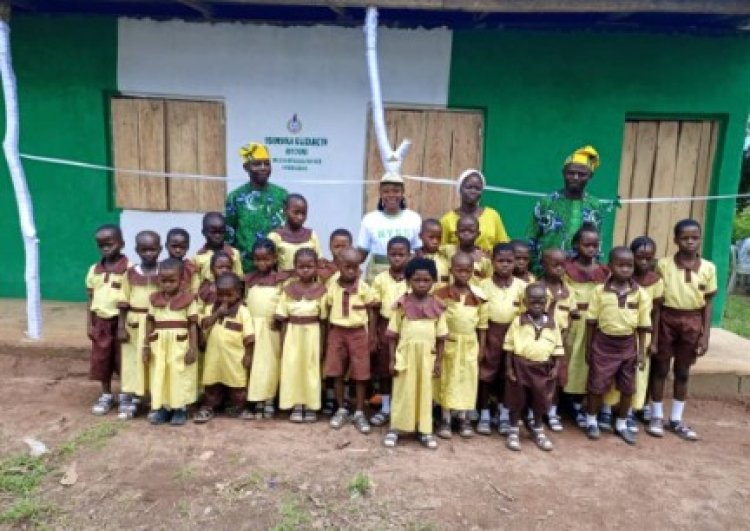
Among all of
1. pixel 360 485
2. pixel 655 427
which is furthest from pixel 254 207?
pixel 655 427

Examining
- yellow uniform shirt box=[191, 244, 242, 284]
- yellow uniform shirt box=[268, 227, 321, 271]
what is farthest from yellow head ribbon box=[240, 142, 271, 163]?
yellow uniform shirt box=[191, 244, 242, 284]

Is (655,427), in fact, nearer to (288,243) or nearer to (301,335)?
(301,335)

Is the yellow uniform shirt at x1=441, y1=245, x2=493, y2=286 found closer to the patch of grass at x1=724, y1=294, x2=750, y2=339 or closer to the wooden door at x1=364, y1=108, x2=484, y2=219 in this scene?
the wooden door at x1=364, y1=108, x2=484, y2=219

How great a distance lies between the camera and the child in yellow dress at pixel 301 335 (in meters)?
3.88

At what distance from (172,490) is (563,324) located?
2.32 metres

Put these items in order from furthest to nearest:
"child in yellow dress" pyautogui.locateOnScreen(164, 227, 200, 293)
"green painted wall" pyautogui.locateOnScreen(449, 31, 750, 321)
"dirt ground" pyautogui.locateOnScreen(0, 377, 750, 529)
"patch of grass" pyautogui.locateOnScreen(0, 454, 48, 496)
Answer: "green painted wall" pyautogui.locateOnScreen(449, 31, 750, 321) → "child in yellow dress" pyautogui.locateOnScreen(164, 227, 200, 293) → "patch of grass" pyautogui.locateOnScreen(0, 454, 48, 496) → "dirt ground" pyautogui.locateOnScreen(0, 377, 750, 529)

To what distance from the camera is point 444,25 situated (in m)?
5.55

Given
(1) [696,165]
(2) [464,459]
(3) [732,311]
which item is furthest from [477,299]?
(3) [732,311]

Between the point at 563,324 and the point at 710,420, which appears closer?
the point at 563,324

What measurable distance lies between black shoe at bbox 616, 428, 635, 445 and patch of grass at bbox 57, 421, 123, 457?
9.93 ft

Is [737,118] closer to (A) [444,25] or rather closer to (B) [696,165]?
(B) [696,165]

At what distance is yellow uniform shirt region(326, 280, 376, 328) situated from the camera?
3.82 m

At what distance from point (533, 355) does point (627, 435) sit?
0.88m

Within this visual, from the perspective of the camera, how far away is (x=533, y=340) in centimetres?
Result: 367
